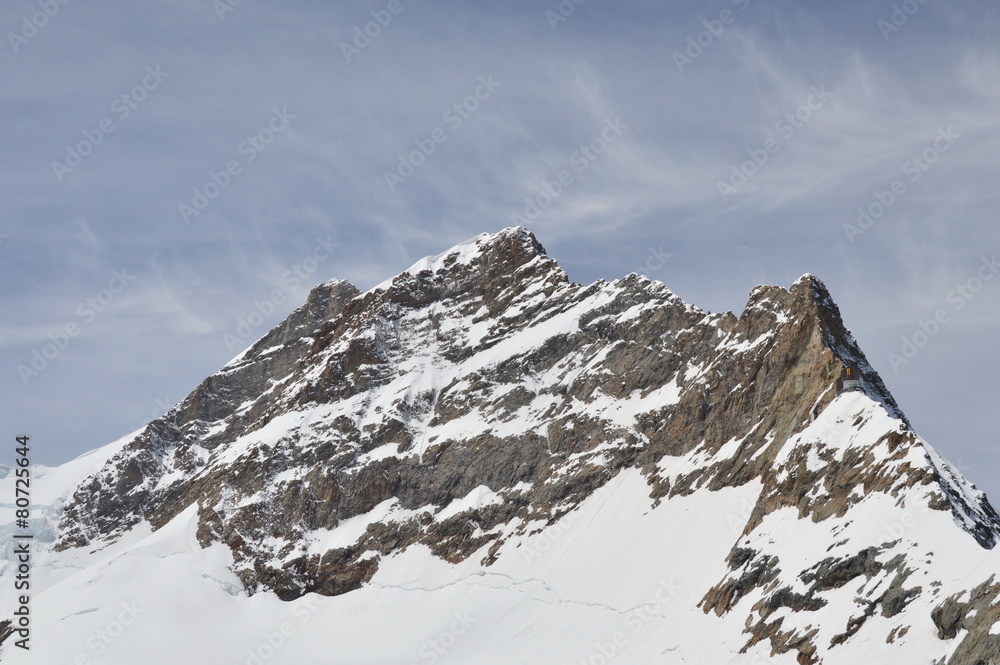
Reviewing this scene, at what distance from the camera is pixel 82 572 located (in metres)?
184

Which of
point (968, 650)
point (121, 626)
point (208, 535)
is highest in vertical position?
point (208, 535)

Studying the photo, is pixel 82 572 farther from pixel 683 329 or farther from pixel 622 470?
pixel 683 329

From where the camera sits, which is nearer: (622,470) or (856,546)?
(856,546)

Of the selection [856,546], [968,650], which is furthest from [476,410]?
[968,650]

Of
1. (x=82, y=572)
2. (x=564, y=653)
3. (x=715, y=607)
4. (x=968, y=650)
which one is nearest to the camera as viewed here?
(x=968, y=650)

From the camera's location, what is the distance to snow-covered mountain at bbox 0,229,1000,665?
10638 centimetres

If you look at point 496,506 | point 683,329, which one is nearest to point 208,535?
point 496,506

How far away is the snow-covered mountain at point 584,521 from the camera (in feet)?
349

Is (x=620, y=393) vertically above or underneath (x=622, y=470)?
above

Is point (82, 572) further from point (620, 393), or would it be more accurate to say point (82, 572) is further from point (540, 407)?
point (620, 393)

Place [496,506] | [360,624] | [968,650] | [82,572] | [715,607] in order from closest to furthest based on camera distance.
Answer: [968,650] → [715,607] → [360,624] → [496,506] → [82,572]

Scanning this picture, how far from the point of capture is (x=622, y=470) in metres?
163

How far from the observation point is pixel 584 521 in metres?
159

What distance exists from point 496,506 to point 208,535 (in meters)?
50.1
